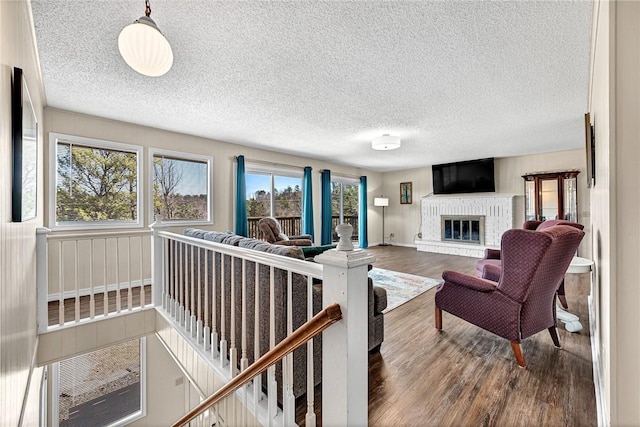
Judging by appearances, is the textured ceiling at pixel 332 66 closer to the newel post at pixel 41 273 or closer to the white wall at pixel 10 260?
the white wall at pixel 10 260

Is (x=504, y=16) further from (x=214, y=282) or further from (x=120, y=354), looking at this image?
(x=120, y=354)

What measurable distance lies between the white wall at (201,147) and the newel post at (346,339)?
4.02 metres

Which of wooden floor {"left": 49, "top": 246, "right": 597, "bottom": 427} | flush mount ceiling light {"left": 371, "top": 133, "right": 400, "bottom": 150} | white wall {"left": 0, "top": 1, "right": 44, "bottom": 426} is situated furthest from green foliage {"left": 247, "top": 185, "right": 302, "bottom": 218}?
white wall {"left": 0, "top": 1, "right": 44, "bottom": 426}

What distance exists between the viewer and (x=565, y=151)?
577 cm

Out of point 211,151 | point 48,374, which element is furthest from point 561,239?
point 48,374

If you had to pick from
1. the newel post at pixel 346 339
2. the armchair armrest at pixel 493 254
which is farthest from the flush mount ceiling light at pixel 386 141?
the newel post at pixel 346 339

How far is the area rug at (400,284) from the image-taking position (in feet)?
11.8

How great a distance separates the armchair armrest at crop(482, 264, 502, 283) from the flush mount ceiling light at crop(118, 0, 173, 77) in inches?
136

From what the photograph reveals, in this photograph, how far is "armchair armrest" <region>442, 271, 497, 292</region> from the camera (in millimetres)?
2178

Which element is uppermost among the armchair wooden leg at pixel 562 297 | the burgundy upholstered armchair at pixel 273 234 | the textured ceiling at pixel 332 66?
the textured ceiling at pixel 332 66

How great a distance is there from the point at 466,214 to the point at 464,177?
94 cm

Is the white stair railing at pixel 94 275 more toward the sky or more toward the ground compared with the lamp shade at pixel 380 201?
more toward the ground

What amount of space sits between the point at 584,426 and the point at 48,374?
4.89 m

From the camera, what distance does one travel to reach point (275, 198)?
6.07 meters
